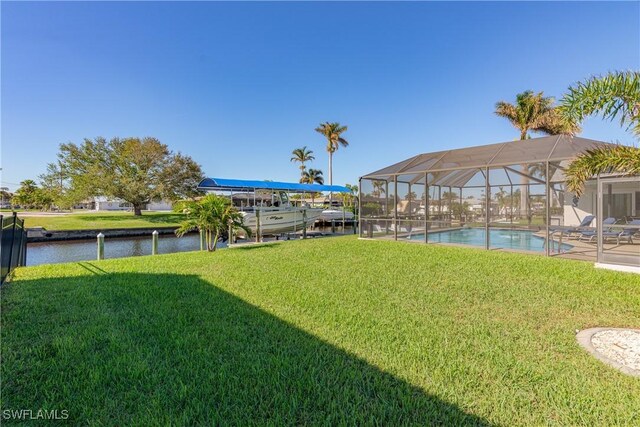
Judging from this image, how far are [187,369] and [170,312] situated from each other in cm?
171

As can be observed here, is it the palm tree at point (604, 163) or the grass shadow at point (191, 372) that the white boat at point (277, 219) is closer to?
the grass shadow at point (191, 372)

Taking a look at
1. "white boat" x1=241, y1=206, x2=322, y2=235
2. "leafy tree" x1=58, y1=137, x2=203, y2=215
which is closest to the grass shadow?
"white boat" x1=241, y1=206, x2=322, y2=235

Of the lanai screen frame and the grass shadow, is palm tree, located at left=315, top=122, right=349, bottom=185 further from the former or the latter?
the grass shadow

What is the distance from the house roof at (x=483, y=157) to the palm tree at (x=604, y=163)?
2900mm

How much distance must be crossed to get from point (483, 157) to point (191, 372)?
1063cm

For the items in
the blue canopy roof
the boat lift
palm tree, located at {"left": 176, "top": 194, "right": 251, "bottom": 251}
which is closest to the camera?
palm tree, located at {"left": 176, "top": 194, "right": 251, "bottom": 251}

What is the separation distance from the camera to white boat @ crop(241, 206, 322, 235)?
15508 mm

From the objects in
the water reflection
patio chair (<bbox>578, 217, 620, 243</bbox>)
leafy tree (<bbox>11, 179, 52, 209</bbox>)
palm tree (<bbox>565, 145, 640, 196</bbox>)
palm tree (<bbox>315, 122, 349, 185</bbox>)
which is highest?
palm tree (<bbox>315, 122, 349, 185</bbox>)

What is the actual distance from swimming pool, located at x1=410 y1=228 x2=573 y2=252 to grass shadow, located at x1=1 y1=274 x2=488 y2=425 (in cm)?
825

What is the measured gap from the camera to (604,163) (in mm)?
4406

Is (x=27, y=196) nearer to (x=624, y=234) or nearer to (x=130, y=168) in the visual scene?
(x=130, y=168)

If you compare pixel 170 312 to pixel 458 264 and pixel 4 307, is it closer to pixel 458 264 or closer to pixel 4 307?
pixel 4 307

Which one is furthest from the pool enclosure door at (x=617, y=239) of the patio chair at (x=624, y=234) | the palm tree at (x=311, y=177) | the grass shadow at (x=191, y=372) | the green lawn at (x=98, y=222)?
the palm tree at (x=311, y=177)

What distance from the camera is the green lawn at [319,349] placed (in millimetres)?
2162
